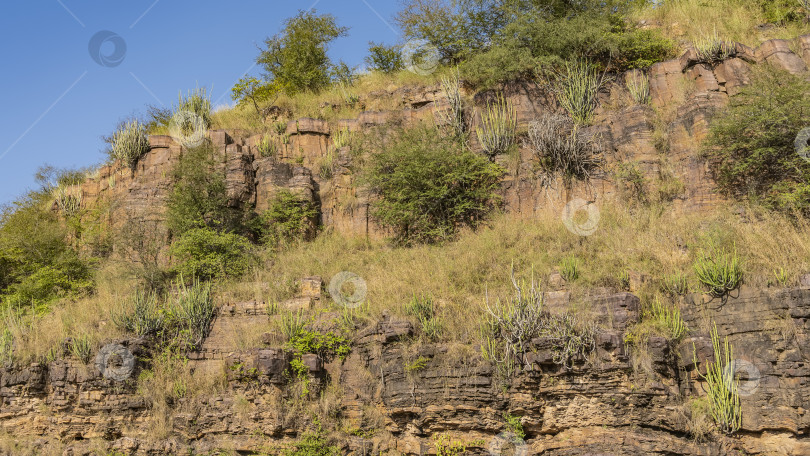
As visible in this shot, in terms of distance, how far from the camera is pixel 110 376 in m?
12.6

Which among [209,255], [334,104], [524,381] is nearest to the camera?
[524,381]

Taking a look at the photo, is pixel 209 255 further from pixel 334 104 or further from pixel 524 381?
pixel 524 381

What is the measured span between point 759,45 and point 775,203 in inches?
270

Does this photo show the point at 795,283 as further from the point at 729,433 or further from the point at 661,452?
the point at 661,452

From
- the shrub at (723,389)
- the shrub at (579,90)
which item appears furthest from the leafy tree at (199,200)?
the shrub at (723,389)

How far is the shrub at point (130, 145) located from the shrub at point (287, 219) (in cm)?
556

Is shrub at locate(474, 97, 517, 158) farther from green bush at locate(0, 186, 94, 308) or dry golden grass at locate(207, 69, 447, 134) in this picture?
Answer: green bush at locate(0, 186, 94, 308)

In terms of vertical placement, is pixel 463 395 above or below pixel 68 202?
below

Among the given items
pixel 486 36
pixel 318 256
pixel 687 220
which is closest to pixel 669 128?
pixel 687 220

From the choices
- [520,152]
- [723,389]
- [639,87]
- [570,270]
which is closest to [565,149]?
[520,152]

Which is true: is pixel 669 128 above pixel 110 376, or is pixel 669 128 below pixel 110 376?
above

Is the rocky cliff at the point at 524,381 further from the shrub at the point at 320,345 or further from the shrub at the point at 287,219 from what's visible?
the shrub at the point at 287,219

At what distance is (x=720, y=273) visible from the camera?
10.4m

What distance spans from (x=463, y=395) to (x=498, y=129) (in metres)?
8.93
